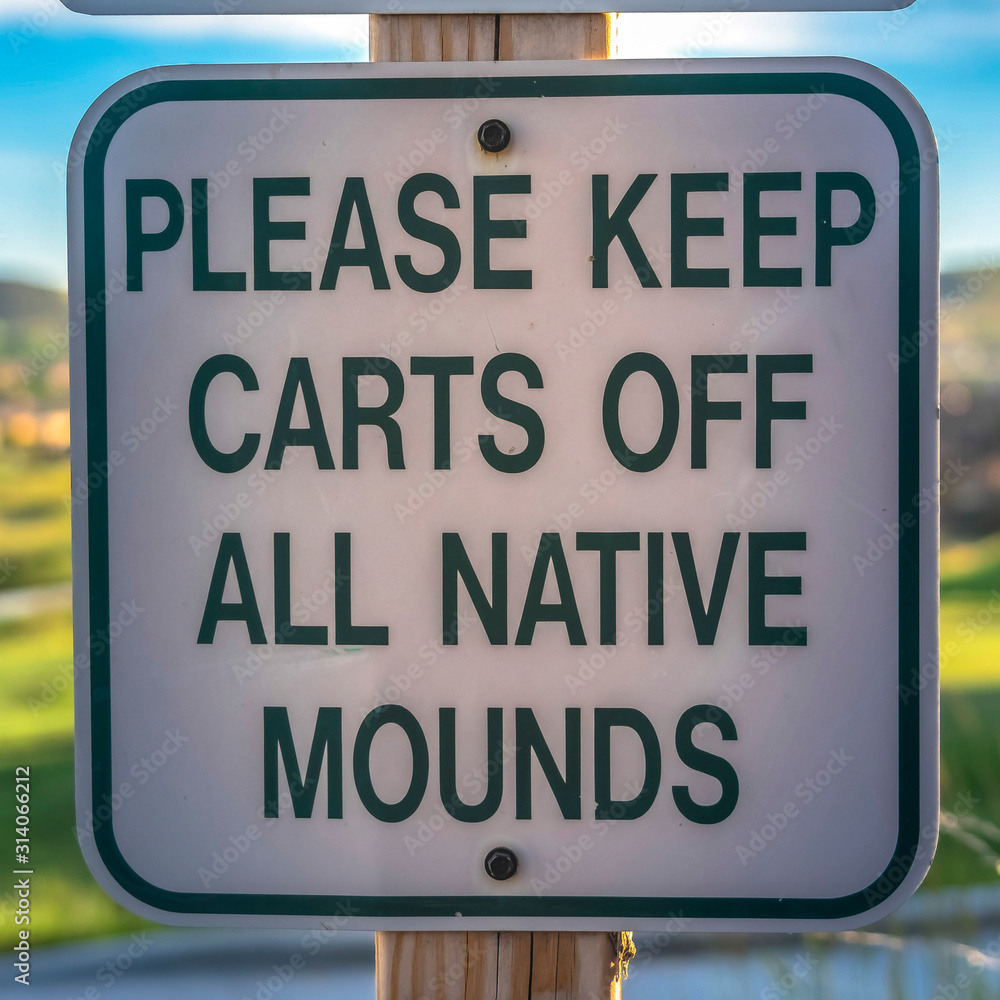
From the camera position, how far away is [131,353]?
33.0 inches

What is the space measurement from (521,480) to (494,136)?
308mm

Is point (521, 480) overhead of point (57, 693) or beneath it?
overhead

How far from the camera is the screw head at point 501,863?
0.82 metres

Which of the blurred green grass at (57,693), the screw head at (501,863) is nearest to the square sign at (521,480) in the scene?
the screw head at (501,863)

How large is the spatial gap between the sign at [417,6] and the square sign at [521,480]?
0.05m

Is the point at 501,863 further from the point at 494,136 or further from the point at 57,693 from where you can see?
the point at 57,693

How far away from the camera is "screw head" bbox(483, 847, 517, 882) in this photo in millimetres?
825

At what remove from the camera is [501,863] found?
0.83 metres

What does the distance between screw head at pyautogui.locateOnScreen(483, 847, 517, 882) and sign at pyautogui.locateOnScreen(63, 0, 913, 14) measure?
2.48 ft

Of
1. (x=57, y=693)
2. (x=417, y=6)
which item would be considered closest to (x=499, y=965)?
Result: (x=417, y=6)

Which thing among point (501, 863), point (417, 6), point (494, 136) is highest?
point (417, 6)

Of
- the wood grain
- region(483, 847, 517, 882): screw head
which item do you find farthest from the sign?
region(483, 847, 517, 882): screw head

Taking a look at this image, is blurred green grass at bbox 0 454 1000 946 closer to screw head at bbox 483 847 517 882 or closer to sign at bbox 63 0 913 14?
screw head at bbox 483 847 517 882

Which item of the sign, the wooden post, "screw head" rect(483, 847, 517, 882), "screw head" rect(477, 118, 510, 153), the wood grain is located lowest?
the wooden post
